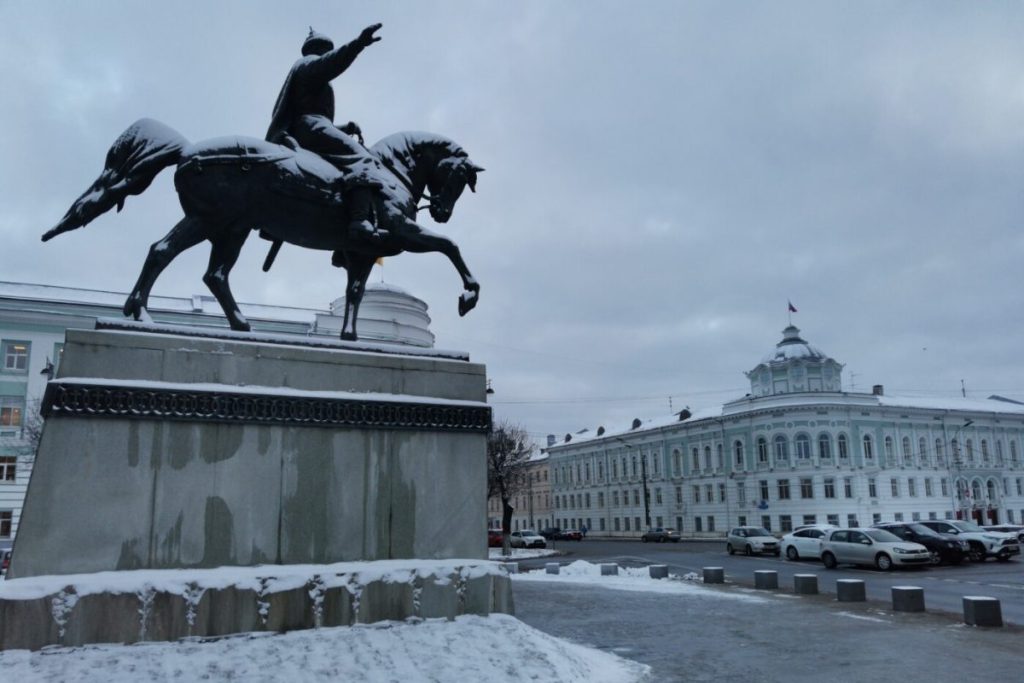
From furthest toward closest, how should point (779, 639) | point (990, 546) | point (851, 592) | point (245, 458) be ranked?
point (990, 546) < point (851, 592) < point (779, 639) < point (245, 458)

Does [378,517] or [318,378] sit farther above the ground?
[318,378]

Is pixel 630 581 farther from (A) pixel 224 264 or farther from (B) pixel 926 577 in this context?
(A) pixel 224 264

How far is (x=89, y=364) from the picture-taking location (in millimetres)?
6203

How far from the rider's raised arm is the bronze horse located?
2.71 feet

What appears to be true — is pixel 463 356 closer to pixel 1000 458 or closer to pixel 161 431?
pixel 161 431

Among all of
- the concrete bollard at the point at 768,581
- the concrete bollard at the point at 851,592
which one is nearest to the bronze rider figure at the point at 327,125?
the concrete bollard at the point at 851,592

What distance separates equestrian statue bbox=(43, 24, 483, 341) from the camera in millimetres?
7348

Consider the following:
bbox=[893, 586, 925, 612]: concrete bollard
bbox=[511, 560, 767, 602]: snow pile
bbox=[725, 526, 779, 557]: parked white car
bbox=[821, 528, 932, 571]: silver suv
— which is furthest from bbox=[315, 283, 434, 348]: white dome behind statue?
bbox=[893, 586, 925, 612]: concrete bollard

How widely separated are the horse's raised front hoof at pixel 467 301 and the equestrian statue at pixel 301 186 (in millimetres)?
11

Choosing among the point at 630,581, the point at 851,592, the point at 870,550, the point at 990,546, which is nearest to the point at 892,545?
the point at 870,550

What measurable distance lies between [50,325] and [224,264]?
114 ft

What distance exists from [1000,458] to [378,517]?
2719 inches

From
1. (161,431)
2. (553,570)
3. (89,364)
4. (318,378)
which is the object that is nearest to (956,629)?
(318,378)

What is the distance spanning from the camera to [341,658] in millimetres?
5715
